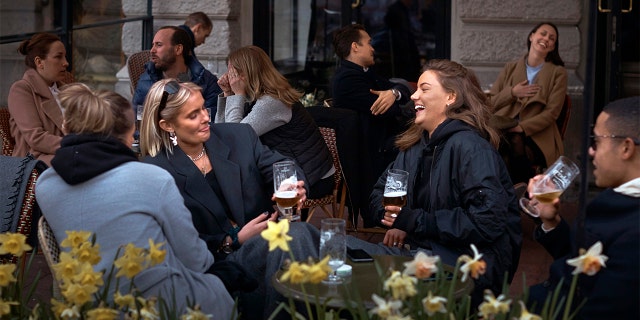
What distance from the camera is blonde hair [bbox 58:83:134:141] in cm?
369

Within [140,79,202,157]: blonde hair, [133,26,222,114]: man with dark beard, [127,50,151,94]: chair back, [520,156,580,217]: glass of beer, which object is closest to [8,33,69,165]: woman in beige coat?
[133,26,222,114]: man with dark beard

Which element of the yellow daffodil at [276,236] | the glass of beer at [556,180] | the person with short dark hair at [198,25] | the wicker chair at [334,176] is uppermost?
the person with short dark hair at [198,25]

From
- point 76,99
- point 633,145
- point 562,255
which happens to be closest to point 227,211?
point 76,99

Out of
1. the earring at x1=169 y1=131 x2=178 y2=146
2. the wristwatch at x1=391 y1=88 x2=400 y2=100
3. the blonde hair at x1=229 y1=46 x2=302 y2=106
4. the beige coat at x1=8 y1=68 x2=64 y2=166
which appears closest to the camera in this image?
the earring at x1=169 y1=131 x2=178 y2=146

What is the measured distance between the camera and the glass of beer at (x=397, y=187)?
436 cm

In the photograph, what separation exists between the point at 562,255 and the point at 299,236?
3.28 feet

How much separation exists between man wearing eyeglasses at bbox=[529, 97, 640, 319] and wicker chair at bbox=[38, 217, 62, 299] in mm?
1709

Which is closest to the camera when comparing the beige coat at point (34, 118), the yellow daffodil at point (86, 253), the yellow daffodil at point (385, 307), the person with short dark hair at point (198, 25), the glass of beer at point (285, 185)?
the yellow daffodil at point (385, 307)

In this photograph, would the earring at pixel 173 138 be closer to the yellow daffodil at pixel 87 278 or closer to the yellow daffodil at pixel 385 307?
the yellow daffodil at pixel 87 278

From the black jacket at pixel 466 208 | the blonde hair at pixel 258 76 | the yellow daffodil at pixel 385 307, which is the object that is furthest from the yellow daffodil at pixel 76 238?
the blonde hair at pixel 258 76

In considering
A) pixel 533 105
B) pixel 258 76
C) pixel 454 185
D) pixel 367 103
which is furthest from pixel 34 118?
pixel 533 105

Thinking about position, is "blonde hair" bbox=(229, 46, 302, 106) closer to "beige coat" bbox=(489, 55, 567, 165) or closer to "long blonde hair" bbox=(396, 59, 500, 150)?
"long blonde hair" bbox=(396, 59, 500, 150)

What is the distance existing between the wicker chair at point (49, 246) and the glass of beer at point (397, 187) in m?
1.38

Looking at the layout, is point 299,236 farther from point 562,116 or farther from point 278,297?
point 562,116
